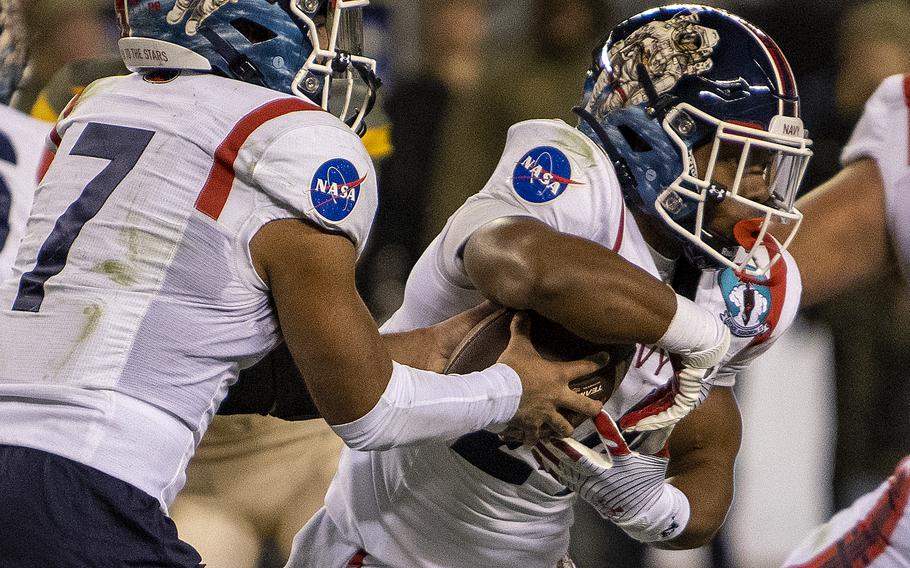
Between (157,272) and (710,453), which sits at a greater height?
(157,272)

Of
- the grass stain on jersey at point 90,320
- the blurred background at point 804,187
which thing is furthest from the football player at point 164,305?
the blurred background at point 804,187

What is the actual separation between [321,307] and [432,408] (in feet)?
0.88

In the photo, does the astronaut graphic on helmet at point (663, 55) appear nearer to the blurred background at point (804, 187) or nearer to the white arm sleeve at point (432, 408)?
the white arm sleeve at point (432, 408)

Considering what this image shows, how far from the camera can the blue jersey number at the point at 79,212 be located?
186 centimetres

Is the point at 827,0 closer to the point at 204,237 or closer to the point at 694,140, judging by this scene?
the point at 694,140

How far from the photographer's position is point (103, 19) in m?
4.79

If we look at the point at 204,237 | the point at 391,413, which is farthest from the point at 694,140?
the point at 204,237

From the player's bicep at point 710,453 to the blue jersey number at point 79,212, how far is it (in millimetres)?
1287

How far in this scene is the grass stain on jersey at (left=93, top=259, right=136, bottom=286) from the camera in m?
Answer: 1.83

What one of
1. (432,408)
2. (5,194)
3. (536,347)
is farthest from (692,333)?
(5,194)

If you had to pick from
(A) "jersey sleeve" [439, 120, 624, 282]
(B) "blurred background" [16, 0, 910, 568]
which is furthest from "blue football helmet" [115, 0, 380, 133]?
(B) "blurred background" [16, 0, 910, 568]

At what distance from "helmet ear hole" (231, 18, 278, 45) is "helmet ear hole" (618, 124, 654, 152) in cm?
74

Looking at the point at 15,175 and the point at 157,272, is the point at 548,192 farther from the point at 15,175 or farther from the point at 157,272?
the point at 15,175

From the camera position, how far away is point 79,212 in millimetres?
1869
